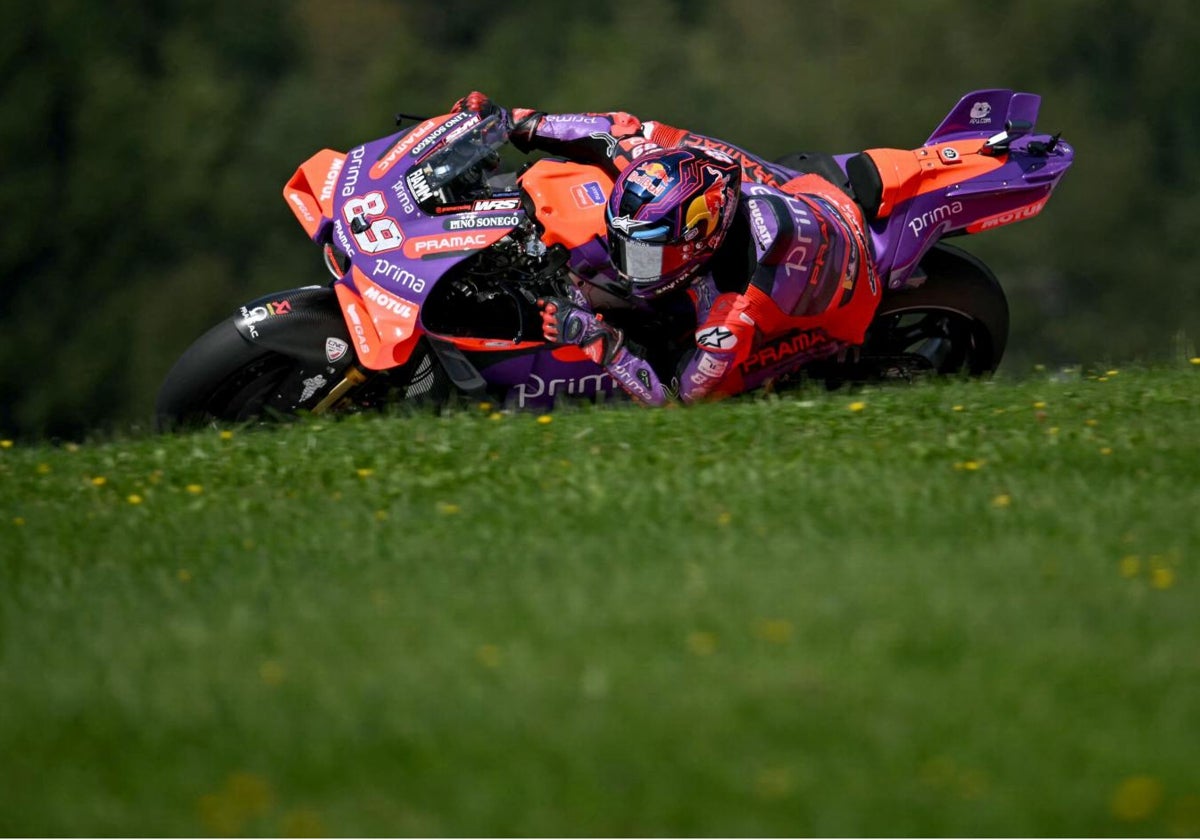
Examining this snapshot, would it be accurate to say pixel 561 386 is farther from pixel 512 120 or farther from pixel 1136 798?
pixel 1136 798

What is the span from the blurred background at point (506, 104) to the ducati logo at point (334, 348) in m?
34.6

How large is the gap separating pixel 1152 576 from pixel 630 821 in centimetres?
238

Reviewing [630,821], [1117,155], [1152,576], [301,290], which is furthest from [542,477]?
[1117,155]

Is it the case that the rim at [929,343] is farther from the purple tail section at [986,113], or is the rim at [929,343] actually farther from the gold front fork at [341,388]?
the gold front fork at [341,388]

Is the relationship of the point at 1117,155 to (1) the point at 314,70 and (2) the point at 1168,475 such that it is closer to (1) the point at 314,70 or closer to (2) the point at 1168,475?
(1) the point at 314,70

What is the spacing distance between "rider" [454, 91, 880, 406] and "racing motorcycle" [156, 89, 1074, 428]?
187 millimetres

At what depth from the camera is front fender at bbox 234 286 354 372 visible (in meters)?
8.16

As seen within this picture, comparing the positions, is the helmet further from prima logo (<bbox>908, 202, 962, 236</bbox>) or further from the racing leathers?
prima logo (<bbox>908, 202, 962, 236</bbox>)

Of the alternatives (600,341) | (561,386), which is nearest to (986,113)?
(600,341)

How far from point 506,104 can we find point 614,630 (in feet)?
144

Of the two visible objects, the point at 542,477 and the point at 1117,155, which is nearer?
the point at 542,477

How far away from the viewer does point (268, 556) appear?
6.23m

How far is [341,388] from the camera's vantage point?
8414 mm

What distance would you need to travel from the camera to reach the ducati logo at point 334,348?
829cm
